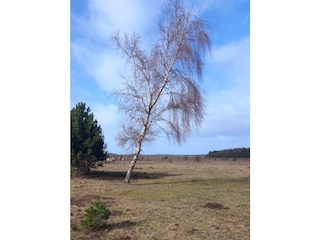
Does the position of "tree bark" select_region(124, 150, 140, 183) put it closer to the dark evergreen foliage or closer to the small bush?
the dark evergreen foliage

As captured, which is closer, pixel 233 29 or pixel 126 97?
pixel 233 29

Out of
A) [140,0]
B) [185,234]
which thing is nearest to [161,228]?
[185,234]

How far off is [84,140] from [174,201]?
2.43ft

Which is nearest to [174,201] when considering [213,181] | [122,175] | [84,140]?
[213,181]

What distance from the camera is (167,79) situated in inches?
89.7

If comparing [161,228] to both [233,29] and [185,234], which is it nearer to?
[185,234]

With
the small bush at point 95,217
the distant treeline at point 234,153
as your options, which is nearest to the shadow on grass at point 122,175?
the small bush at point 95,217

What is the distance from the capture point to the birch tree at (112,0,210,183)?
1977 millimetres

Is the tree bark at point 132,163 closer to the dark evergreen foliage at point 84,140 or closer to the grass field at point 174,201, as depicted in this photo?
the grass field at point 174,201

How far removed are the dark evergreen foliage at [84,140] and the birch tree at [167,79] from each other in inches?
6.2

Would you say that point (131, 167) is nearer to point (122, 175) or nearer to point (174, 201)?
point (122, 175)

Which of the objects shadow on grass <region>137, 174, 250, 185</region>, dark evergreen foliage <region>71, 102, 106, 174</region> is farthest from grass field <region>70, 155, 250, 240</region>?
dark evergreen foliage <region>71, 102, 106, 174</region>
